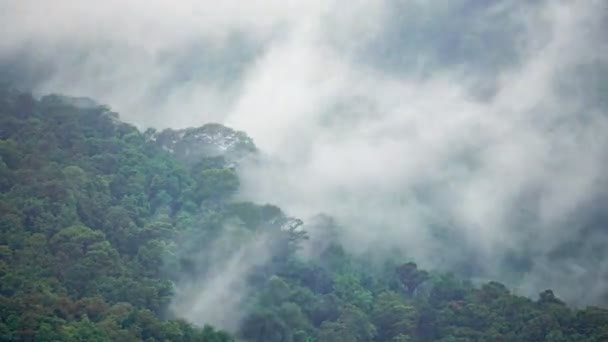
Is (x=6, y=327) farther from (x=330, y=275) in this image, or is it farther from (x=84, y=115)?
(x=84, y=115)

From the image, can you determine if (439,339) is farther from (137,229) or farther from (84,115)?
(84,115)

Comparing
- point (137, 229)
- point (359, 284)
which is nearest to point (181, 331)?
point (137, 229)

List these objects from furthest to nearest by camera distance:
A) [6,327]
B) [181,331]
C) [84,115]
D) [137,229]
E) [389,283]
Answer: [84,115]
[389,283]
[137,229]
[181,331]
[6,327]

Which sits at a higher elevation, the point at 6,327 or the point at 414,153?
the point at 414,153

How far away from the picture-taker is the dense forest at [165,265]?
1442 inches

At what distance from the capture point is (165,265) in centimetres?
4247

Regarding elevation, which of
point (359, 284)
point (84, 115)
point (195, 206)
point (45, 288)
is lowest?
point (45, 288)

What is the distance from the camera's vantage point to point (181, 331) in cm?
Answer: 3594

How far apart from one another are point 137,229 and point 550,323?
17.4 m

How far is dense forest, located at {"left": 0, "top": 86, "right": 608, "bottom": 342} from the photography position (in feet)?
120

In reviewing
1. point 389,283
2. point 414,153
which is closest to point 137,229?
point 389,283

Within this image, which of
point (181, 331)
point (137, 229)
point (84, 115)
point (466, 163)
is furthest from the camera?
point (466, 163)

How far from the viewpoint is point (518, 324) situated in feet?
134

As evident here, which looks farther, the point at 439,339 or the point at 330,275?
the point at 330,275
